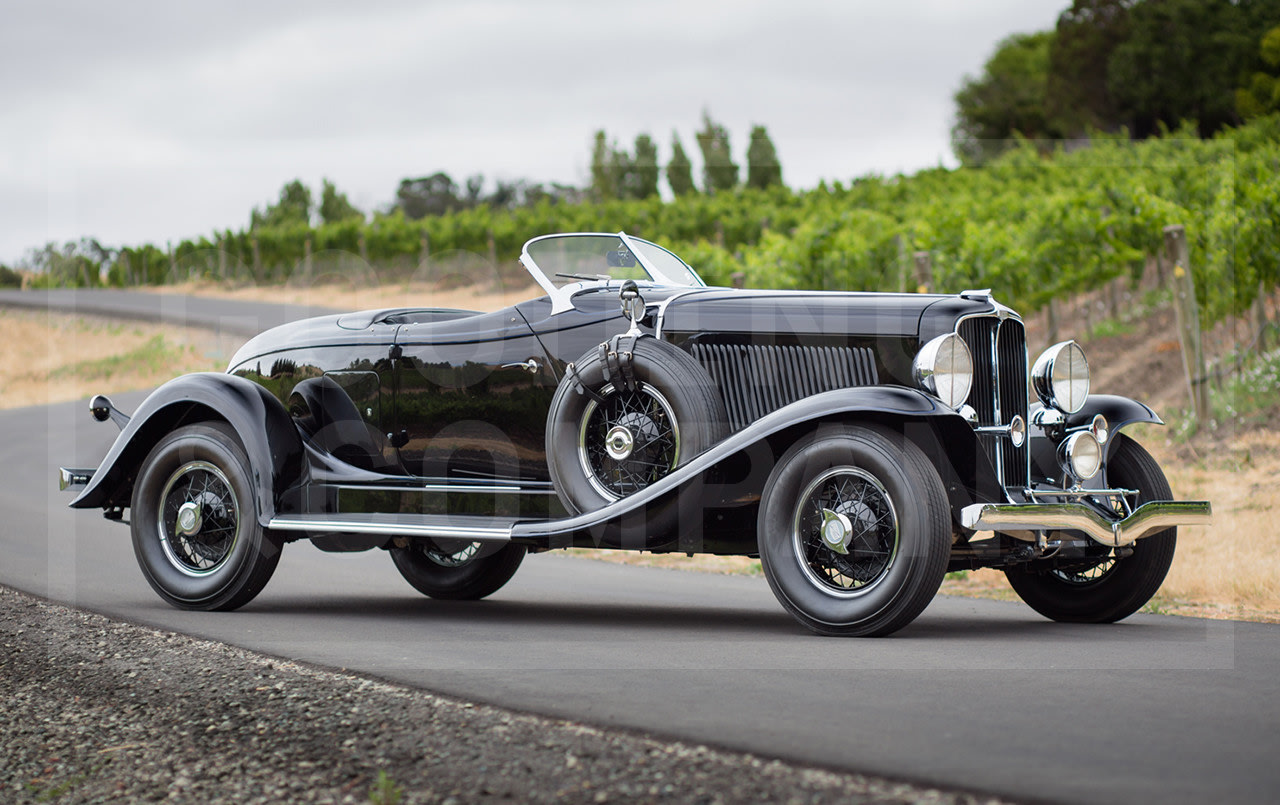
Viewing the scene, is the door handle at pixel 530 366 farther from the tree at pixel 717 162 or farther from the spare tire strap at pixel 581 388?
the tree at pixel 717 162

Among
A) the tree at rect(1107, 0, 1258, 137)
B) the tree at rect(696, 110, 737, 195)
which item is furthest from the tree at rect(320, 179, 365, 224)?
the tree at rect(1107, 0, 1258, 137)

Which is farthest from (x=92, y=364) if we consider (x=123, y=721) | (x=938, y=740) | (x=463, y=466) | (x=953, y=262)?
(x=938, y=740)

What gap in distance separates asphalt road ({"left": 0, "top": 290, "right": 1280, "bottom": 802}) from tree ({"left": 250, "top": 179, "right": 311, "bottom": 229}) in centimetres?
5485

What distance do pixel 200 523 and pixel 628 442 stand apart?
2639mm

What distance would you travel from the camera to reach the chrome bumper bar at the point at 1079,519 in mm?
5207

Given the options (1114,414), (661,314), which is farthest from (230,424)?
(1114,414)

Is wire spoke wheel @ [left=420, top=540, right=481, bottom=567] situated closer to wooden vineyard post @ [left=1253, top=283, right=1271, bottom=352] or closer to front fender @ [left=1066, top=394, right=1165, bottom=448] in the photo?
front fender @ [left=1066, top=394, right=1165, bottom=448]

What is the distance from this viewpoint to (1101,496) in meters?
6.20

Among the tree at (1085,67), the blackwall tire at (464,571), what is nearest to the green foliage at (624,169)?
the tree at (1085,67)

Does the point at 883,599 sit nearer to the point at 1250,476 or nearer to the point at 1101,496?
the point at 1101,496

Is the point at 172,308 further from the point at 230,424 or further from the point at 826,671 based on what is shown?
the point at 826,671

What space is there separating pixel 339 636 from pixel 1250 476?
8.43 meters

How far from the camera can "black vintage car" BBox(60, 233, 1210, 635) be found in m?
5.40

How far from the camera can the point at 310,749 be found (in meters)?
3.73
